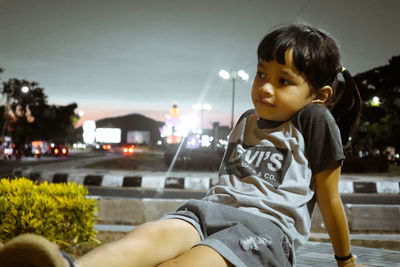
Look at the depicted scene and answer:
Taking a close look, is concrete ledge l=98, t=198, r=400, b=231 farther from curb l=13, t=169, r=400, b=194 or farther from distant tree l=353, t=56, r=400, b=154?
distant tree l=353, t=56, r=400, b=154

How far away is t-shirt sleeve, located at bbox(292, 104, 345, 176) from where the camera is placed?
1583mm

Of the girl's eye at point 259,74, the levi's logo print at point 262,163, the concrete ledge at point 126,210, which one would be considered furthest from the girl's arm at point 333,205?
the concrete ledge at point 126,210

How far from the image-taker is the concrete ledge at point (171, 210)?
6145mm

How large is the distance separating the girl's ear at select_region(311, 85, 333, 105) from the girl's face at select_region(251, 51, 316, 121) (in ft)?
0.22

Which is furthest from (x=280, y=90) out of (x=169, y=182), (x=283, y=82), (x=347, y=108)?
(x=169, y=182)

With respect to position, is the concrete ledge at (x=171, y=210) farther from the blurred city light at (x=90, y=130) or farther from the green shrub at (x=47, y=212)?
the blurred city light at (x=90, y=130)

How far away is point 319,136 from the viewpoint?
1612mm

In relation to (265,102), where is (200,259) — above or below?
below

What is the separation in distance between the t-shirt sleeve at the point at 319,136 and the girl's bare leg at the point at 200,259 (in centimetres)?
53

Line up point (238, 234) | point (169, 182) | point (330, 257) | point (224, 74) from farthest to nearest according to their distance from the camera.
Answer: point (224, 74)
point (169, 182)
point (330, 257)
point (238, 234)

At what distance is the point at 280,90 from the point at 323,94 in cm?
22

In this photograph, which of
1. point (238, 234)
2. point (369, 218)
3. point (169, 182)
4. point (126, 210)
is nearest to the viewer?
point (238, 234)

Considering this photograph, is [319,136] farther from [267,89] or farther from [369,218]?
[369,218]

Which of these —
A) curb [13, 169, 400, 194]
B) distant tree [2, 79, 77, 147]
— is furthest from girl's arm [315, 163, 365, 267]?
distant tree [2, 79, 77, 147]
